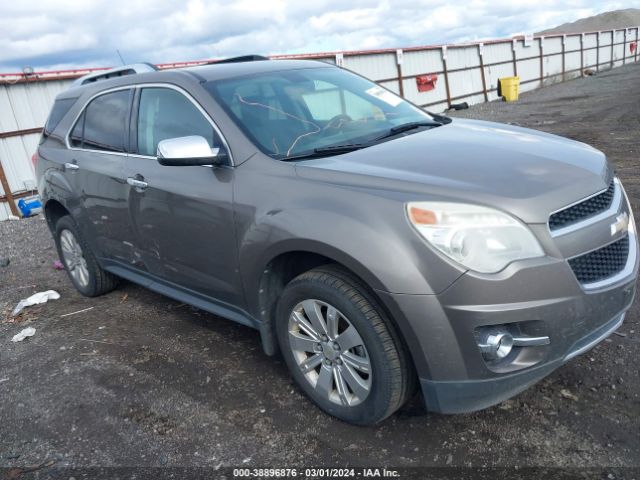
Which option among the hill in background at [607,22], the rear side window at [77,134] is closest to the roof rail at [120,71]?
the rear side window at [77,134]

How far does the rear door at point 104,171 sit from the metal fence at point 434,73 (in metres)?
8.59

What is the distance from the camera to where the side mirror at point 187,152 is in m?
2.97

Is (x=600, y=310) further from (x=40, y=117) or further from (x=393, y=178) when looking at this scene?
(x=40, y=117)

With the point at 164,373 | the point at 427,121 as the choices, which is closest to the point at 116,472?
the point at 164,373

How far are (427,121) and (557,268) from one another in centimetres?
172

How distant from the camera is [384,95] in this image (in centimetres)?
395

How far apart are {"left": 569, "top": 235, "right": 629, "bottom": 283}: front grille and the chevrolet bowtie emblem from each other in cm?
5

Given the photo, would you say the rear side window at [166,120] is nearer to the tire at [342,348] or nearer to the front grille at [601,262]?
the tire at [342,348]

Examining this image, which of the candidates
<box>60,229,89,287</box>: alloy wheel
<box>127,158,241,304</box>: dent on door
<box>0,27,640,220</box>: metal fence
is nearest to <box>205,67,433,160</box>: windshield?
<box>127,158,241,304</box>: dent on door

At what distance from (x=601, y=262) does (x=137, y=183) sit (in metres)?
A: 2.74

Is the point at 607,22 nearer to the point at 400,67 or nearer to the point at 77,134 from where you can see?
the point at 400,67

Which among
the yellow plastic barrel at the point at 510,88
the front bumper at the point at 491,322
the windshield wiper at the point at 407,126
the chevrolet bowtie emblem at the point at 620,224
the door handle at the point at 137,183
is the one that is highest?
the windshield wiper at the point at 407,126

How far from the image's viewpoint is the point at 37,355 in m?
4.19

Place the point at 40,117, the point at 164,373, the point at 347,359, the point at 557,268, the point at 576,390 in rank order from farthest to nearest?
the point at 40,117, the point at 164,373, the point at 576,390, the point at 347,359, the point at 557,268
